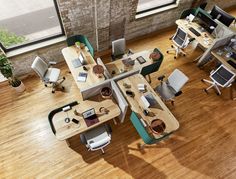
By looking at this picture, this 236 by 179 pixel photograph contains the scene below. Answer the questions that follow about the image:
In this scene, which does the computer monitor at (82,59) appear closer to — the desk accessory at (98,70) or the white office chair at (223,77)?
the desk accessory at (98,70)

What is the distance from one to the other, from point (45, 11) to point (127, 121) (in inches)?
227

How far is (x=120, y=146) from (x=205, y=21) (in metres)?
4.55

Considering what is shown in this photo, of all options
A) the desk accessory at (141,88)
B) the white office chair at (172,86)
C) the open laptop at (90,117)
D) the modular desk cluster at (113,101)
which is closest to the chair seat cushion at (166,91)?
the white office chair at (172,86)

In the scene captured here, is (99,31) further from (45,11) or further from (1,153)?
(1,153)

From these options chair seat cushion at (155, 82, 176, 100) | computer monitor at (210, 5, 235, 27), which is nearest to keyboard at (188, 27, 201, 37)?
computer monitor at (210, 5, 235, 27)

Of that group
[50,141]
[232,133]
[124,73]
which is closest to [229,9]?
[232,133]

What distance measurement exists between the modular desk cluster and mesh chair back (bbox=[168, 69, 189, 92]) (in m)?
0.67

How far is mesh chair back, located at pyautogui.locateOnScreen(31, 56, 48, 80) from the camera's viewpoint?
4550mm

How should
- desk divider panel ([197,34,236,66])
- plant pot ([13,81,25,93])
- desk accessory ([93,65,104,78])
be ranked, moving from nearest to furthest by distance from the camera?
desk accessory ([93,65,104,78]), plant pot ([13,81,25,93]), desk divider panel ([197,34,236,66])

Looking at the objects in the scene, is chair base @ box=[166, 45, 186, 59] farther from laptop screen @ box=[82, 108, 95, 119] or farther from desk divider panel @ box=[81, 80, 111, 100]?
laptop screen @ box=[82, 108, 95, 119]

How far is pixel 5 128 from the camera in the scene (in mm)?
4672

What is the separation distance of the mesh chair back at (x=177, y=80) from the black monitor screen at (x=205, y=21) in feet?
7.27

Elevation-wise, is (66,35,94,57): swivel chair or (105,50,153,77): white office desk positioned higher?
(66,35,94,57): swivel chair

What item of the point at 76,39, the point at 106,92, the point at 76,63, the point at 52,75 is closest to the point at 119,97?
the point at 106,92
